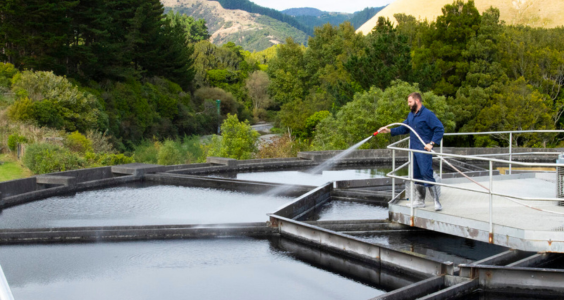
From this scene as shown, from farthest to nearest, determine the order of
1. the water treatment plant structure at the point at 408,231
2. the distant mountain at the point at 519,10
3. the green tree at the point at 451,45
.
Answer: the distant mountain at the point at 519,10
the green tree at the point at 451,45
the water treatment plant structure at the point at 408,231

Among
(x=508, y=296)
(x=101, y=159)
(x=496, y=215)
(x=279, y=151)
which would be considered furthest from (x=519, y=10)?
(x=508, y=296)

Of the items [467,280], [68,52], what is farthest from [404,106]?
[68,52]

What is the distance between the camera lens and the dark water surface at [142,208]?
8562 millimetres

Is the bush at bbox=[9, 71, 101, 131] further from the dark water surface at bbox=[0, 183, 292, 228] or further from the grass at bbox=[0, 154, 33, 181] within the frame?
the dark water surface at bbox=[0, 183, 292, 228]

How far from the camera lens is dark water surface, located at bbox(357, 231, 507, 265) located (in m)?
6.57

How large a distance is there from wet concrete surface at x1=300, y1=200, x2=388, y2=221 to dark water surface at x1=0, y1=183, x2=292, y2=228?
0.90m

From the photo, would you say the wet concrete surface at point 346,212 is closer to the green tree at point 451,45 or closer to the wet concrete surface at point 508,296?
the wet concrete surface at point 508,296

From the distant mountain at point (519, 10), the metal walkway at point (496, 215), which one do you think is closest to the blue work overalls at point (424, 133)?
the metal walkway at point (496, 215)

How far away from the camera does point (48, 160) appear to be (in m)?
13.3

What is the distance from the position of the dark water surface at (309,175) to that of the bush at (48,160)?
382 centimetres

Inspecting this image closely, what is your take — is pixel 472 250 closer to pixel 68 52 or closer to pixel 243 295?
pixel 243 295

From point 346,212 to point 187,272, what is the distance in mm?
4043

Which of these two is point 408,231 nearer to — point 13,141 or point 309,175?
point 309,175

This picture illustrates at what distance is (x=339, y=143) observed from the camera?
25391 millimetres
